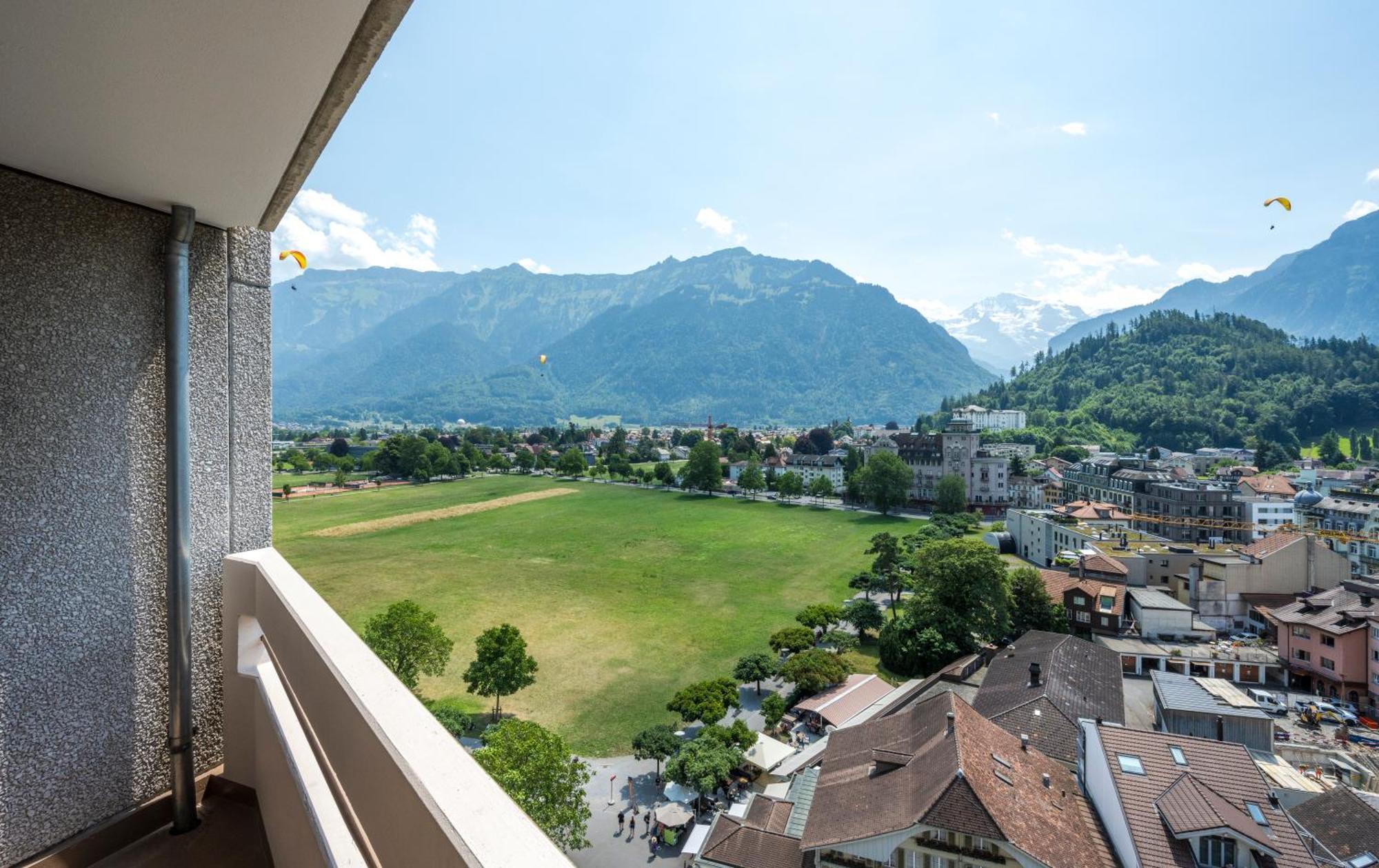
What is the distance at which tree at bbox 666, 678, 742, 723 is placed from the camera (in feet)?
32.2

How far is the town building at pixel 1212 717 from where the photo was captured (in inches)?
359

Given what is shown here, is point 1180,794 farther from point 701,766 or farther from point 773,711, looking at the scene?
point 773,711

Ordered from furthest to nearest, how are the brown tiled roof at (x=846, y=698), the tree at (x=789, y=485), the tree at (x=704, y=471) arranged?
the tree at (x=704, y=471) < the tree at (x=789, y=485) < the brown tiled roof at (x=846, y=698)

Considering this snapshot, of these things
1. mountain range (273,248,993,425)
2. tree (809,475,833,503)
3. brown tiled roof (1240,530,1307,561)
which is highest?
mountain range (273,248,993,425)

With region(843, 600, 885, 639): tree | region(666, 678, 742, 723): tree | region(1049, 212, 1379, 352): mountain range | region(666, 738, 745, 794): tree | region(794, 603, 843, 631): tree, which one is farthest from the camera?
region(1049, 212, 1379, 352): mountain range

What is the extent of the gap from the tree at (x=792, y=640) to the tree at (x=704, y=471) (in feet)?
78.6

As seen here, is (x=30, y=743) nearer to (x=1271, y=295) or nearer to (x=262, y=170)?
(x=262, y=170)


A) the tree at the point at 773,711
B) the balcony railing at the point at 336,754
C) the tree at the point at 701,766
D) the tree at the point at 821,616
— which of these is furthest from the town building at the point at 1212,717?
the balcony railing at the point at 336,754

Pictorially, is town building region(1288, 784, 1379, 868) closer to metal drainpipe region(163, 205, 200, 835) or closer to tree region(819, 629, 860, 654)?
tree region(819, 629, 860, 654)

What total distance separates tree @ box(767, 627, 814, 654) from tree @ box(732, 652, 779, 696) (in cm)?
92

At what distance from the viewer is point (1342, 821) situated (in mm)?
7195

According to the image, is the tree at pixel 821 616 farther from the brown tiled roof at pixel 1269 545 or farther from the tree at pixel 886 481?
the tree at pixel 886 481

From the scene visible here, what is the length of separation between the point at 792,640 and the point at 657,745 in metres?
4.69

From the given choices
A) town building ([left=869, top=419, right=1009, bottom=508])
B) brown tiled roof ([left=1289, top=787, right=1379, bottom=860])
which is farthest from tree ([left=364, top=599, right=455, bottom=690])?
town building ([left=869, top=419, right=1009, bottom=508])
